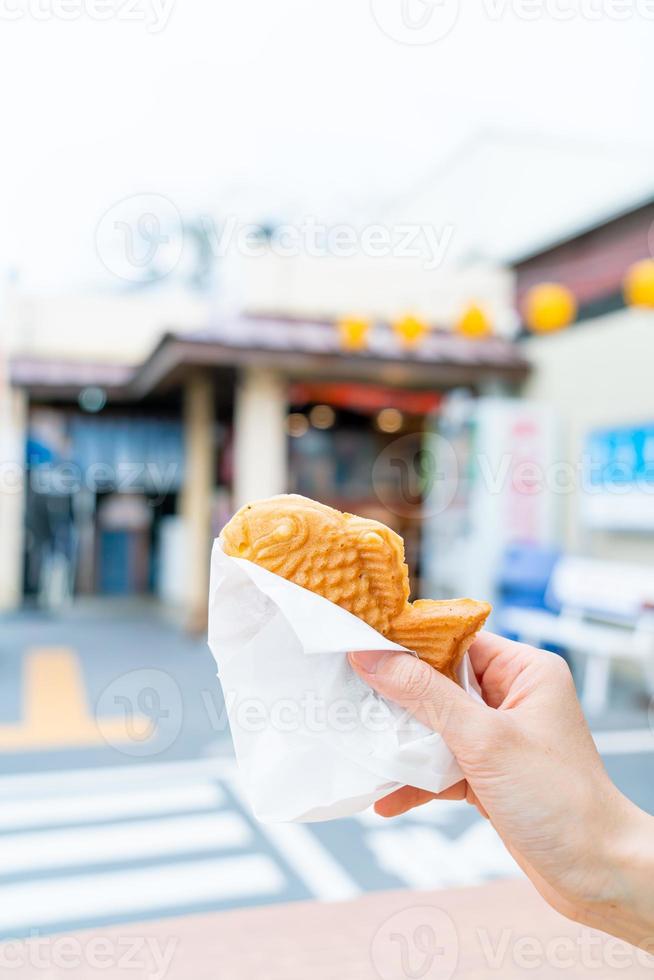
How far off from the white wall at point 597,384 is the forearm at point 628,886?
19.2ft

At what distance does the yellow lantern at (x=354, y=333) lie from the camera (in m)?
7.38

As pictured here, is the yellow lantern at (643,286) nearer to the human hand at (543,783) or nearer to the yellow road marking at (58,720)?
the yellow road marking at (58,720)

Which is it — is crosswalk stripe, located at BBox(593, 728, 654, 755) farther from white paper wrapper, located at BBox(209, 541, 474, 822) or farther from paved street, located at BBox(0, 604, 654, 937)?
white paper wrapper, located at BBox(209, 541, 474, 822)

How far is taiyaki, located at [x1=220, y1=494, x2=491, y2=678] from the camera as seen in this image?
110 centimetres

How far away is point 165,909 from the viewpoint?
9.77 ft

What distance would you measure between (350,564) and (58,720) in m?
4.89

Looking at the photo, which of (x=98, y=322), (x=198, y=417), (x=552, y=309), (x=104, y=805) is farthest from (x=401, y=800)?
(x=98, y=322)

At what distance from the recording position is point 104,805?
13.0 feet

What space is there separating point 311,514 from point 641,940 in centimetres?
69

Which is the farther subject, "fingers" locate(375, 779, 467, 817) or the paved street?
the paved street

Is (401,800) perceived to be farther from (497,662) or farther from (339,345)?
(339,345)

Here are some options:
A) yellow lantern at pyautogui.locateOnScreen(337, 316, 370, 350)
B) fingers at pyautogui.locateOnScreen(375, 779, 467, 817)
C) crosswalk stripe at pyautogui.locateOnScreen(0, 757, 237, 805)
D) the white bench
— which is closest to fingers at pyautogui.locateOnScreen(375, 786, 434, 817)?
fingers at pyautogui.locateOnScreen(375, 779, 467, 817)

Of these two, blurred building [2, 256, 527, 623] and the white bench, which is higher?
blurred building [2, 256, 527, 623]

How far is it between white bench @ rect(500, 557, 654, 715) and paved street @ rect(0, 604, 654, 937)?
1.19 feet
